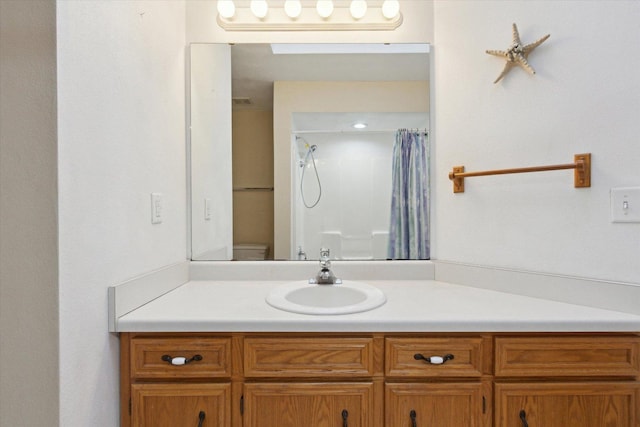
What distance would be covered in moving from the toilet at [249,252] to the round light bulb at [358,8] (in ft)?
4.15

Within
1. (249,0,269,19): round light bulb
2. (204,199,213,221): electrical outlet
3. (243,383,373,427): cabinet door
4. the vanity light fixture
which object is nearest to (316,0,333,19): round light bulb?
the vanity light fixture

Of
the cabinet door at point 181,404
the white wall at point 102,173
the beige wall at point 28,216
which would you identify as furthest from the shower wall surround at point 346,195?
the beige wall at point 28,216

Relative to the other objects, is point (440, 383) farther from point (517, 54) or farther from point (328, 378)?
point (517, 54)

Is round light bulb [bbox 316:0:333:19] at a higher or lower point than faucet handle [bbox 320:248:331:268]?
higher

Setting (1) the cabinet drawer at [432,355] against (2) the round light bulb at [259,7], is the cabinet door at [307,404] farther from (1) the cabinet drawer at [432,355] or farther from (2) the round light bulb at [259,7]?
(2) the round light bulb at [259,7]

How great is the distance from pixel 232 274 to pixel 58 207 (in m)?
0.90

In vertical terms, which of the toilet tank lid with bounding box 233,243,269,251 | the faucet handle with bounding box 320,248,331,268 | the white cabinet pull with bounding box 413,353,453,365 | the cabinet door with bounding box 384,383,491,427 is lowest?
the cabinet door with bounding box 384,383,491,427

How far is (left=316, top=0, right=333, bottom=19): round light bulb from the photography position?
1.60 meters

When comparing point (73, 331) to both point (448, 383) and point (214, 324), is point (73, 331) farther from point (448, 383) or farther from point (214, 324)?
point (448, 383)

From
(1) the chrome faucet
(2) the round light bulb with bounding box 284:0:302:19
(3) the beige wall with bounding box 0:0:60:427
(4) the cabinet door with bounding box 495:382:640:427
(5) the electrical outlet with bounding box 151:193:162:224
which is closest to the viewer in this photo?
(3) the beige wall with bounding box 0:0:60:427

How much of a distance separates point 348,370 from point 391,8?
65.4 inches

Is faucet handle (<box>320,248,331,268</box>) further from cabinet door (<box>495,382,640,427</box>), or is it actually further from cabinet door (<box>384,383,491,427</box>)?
cabinet door (<box>495,382,640,427</box>)

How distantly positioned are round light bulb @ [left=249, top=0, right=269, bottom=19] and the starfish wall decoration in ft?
3.64

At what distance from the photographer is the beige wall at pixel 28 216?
79 cm
